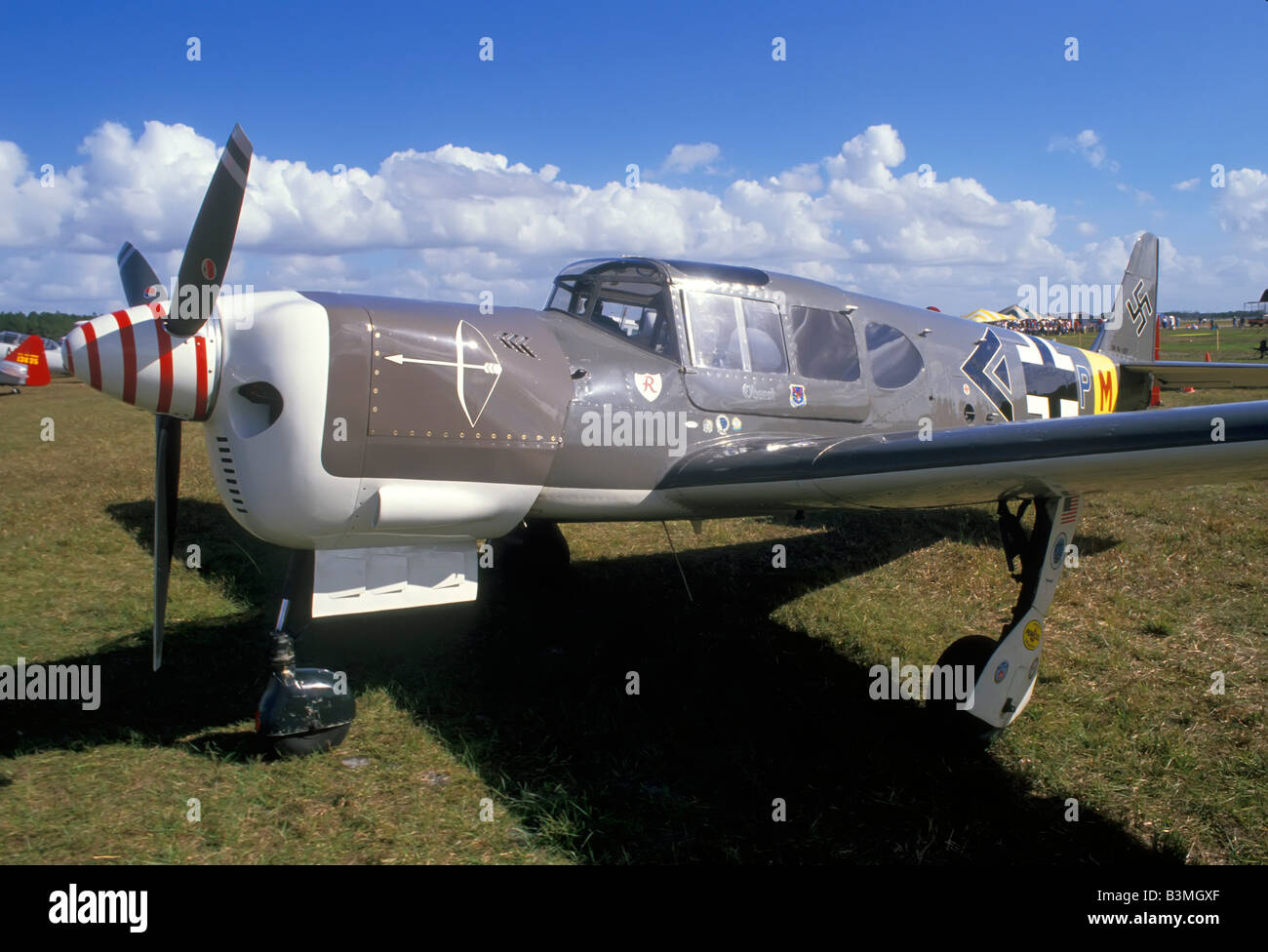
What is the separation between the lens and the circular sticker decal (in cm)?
457

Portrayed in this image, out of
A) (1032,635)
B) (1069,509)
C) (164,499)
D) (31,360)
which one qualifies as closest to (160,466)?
(164,499)

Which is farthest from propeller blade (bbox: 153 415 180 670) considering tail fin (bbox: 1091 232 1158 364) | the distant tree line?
the distant tree line

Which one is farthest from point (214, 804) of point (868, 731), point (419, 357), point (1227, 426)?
point (1227, 426)

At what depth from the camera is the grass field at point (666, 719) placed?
3.66 meters

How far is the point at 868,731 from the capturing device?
4.71 meters

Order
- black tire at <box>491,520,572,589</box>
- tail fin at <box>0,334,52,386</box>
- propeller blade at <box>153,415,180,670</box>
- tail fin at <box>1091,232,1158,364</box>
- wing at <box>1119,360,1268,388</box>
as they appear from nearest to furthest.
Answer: tail fin at <box>0,334,52,386</box> → propeller blade at <box>153,415,180,670</box> → black tire at <box>491,520,572,589</box> → wing at <box>1119,360,1268,388</box> → tail fin at <box>1091,232,1158,364</box>

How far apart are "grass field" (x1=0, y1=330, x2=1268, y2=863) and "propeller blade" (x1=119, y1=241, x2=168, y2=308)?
7.39ft

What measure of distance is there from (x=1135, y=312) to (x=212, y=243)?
9.52 m

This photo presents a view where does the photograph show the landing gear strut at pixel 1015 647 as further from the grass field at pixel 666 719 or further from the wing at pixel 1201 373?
the wing at pixel 1201 373

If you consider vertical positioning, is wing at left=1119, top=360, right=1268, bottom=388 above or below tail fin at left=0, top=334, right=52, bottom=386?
above

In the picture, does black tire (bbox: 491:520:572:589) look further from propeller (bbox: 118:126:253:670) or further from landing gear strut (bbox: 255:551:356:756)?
propeller (bbox: 118:126:253:670)

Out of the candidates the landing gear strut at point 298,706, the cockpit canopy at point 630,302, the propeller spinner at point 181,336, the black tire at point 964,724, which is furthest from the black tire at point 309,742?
the black tire at point 964,724

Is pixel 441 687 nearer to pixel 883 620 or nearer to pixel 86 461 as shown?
pixel 883 620
